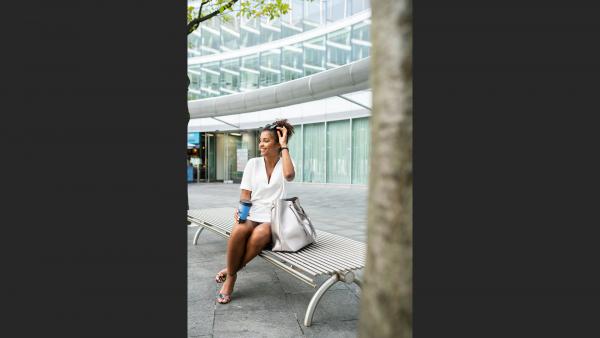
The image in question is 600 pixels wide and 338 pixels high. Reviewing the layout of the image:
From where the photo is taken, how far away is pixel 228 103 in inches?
773

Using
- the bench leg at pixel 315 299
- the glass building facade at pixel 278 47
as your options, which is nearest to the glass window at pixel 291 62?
the glass building facade at pixel 278 47

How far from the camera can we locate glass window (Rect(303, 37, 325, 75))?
65.7ft

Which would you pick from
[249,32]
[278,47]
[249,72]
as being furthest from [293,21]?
[249,72]

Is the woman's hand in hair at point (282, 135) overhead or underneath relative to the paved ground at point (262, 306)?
overhead

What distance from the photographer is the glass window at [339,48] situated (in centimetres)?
1873

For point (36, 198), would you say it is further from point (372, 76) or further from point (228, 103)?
point (228, 103)

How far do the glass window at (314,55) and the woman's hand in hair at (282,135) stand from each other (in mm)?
16916

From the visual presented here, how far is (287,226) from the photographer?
3471mm

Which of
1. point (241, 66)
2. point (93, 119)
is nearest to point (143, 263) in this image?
point (93, 119)

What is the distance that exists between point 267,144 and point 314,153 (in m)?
17.0

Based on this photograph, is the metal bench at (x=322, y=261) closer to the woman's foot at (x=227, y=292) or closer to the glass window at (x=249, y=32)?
the woman's foot at (x=227, y=292)

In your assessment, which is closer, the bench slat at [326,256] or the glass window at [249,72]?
the bench slat at [326,256]

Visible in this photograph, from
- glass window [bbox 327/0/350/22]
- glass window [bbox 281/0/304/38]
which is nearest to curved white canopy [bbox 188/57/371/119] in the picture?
glass window [bbox 281/0/304/38]

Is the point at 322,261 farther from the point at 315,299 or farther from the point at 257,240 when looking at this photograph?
the point at 257,240
